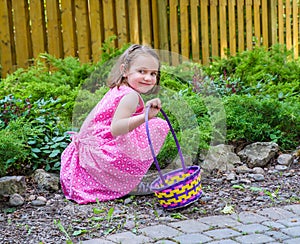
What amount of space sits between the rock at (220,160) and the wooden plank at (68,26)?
11.1ft

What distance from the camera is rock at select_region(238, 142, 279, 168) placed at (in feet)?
13.3

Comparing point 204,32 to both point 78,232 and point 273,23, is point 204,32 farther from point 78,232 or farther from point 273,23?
point 78,232

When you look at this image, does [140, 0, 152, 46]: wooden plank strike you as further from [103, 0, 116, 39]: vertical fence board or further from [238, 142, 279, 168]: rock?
[238, 142, 279, 168]: rock

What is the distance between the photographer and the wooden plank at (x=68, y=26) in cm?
680

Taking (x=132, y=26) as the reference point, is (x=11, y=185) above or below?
below

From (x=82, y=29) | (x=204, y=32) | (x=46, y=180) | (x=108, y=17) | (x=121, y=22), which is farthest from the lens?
(x=204, y=32)

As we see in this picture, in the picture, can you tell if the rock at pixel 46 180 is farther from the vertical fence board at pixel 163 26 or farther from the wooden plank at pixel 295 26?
the wooden plank at pixel 295 26

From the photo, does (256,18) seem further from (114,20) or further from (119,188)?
(119,188)

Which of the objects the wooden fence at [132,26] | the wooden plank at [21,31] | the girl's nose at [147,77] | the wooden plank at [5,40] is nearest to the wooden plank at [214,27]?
the wooden fence at [132,26]

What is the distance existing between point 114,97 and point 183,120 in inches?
35.6

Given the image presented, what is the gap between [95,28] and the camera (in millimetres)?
7008

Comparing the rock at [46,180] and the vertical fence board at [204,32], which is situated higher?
the vertical fence board at [204,32]

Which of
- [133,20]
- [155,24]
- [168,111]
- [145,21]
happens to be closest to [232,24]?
[155,24]

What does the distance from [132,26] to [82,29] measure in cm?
80
